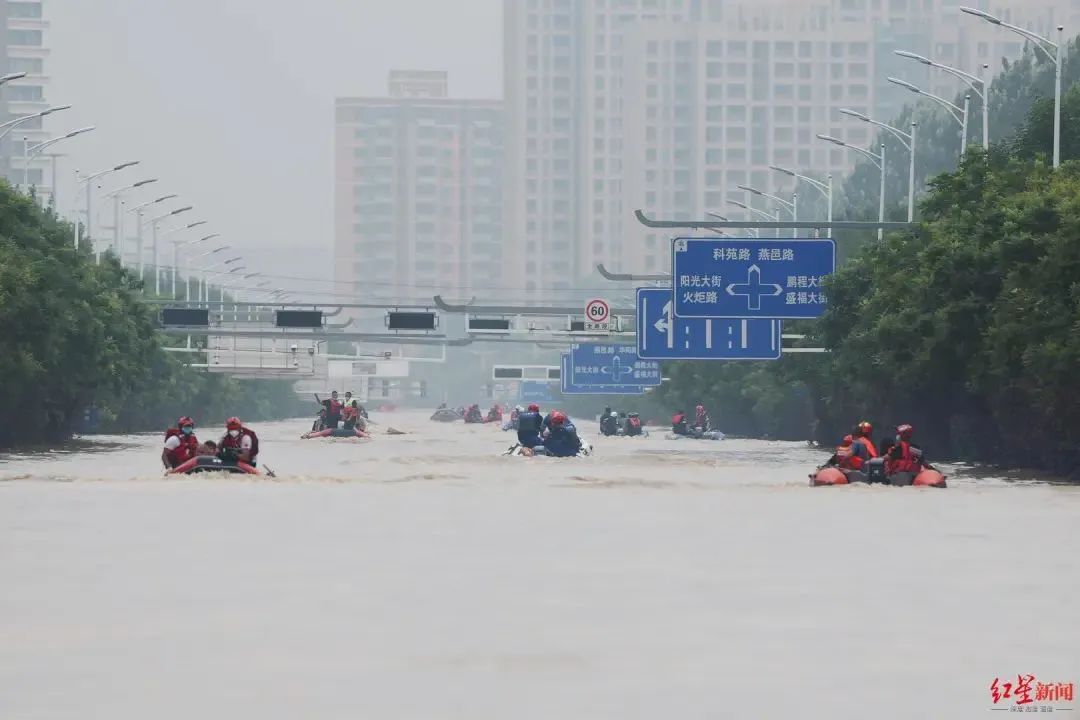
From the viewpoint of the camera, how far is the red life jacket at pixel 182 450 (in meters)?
41.8

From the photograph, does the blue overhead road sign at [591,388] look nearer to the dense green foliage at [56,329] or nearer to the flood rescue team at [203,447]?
the dense green foliage at [56,329]

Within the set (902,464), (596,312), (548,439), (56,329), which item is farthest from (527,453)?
(596,312)

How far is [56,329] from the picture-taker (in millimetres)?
66375

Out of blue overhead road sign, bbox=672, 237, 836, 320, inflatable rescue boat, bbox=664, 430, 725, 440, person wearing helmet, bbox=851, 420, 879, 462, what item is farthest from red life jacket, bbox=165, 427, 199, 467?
inflatable rescue boat, bbox=664, 430, 725, 440

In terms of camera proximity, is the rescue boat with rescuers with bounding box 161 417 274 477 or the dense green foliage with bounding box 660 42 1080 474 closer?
the rescue boat with rescuers with bounding box 161 417 274 477

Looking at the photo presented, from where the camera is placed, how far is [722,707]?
12523 mm

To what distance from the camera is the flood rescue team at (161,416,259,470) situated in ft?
134

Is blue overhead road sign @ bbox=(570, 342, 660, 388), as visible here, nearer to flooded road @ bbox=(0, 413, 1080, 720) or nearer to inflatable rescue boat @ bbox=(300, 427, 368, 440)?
inflatable rescue boat @ bbox=(300, 427, 368, 440)

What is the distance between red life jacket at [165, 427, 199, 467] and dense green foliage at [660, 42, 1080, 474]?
16618 mm

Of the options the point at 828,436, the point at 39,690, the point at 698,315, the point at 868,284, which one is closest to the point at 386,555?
the point at 39,690

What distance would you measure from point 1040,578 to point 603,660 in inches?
290

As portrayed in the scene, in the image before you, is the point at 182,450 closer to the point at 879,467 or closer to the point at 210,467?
the point at 210,467

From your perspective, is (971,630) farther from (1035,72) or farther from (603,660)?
(1035,72)

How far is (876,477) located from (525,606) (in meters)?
22.3
